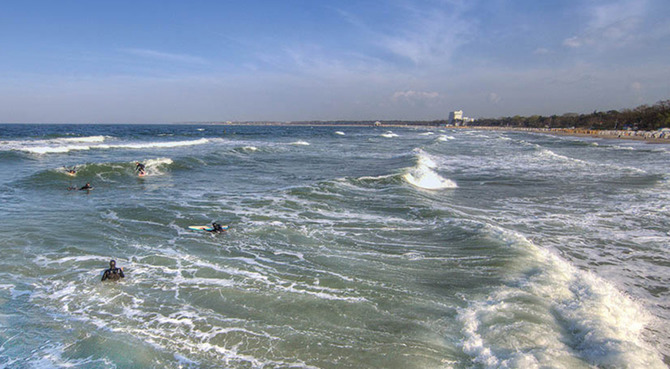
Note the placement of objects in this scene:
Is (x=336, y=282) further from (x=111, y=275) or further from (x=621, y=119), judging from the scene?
(x=621, y=119)

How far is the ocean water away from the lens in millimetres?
5637

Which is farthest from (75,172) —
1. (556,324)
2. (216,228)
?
(556,324)

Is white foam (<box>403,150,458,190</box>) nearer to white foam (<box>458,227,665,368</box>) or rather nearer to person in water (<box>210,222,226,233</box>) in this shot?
person in water (<box>210,222,226,233</box>)

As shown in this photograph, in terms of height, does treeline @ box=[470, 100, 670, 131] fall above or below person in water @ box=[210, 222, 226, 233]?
above

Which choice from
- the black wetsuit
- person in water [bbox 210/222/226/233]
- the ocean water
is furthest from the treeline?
the black wetsuit

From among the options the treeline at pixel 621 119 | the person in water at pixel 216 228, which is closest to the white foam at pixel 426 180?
the person in water at pixel 216 228

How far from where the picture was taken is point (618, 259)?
955 centimetres

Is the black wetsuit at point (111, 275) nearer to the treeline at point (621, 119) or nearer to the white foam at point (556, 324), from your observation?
the white foam at point (556, 324)

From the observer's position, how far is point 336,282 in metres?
8.10

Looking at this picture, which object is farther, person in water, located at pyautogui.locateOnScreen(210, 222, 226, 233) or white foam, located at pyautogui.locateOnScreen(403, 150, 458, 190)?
white foam, located at pyautogui.locateOnScreen(403, 150, 458, 190)

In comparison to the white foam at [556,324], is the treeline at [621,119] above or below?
above

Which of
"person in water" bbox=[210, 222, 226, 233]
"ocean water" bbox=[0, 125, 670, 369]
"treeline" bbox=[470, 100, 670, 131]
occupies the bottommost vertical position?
"ocean water" bbox=[0, 125, 670, 369]

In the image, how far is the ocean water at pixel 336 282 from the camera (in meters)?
5.64

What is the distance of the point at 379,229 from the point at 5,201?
53.4ft
